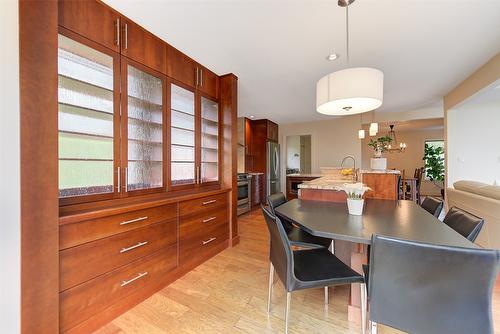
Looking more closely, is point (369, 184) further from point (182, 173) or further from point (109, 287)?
point (109, 287)

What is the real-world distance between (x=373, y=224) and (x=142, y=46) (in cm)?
239

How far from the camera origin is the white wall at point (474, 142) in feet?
12.3

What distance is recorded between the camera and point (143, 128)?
1.99 meters

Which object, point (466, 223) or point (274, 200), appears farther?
point (274, 200)

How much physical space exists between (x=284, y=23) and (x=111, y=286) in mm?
2499

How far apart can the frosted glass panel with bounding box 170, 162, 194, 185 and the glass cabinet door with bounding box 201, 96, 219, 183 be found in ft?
0.63

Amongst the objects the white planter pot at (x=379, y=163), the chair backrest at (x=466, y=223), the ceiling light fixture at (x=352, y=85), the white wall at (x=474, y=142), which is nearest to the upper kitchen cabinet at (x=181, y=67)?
the ceiling light fixture at (x=352, y=85)

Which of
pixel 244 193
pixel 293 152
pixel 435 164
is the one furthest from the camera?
pixel 435 164

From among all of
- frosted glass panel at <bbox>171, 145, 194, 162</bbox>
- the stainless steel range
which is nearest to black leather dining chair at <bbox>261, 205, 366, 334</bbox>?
frosted glass panel at <bbox>171, 145, 194, 162</bbox>

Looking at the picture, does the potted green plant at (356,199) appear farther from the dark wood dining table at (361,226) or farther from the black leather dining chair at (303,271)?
the black leather dining chair at (303,271)

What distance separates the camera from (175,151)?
91.0 inches

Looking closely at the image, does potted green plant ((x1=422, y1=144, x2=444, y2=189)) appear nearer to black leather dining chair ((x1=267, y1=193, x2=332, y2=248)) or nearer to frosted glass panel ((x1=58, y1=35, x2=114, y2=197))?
black leather dining chair ((x1=267, y1=193, x2=332, y2=248))

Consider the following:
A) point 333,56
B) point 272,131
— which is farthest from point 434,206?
point 272,131
